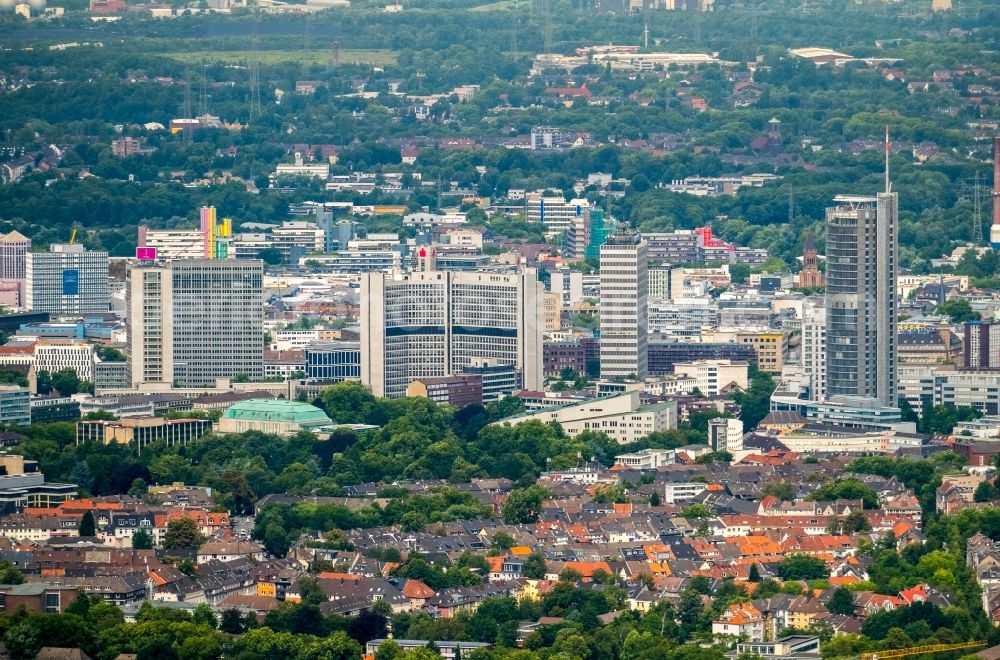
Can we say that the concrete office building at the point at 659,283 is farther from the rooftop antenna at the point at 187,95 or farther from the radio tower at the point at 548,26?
the radio tower at the point at 548,26

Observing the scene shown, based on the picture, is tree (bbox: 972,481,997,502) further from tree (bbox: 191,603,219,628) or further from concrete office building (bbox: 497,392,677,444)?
tree (bbox: 191,603,219,628)

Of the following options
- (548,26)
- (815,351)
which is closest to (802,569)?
(815,351)

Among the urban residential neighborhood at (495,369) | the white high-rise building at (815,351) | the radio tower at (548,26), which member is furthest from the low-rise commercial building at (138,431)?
the radio tower at (548,26)

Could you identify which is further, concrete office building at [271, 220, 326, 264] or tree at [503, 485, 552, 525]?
concrete office building at [271, 220, 326, 264]

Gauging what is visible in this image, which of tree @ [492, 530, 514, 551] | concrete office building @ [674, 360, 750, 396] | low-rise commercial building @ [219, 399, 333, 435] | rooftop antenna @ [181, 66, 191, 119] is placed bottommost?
tree @ [492, 530, 514, 551]

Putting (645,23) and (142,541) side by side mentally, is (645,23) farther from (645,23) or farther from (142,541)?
(142,541)

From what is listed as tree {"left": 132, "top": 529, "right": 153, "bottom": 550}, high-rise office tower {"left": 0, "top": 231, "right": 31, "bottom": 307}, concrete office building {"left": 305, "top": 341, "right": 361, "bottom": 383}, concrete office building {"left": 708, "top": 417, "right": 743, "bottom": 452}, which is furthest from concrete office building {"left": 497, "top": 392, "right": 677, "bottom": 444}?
high-rise office tower {"left": 0, "top": 231, "right": 31, "bottom": 307}
